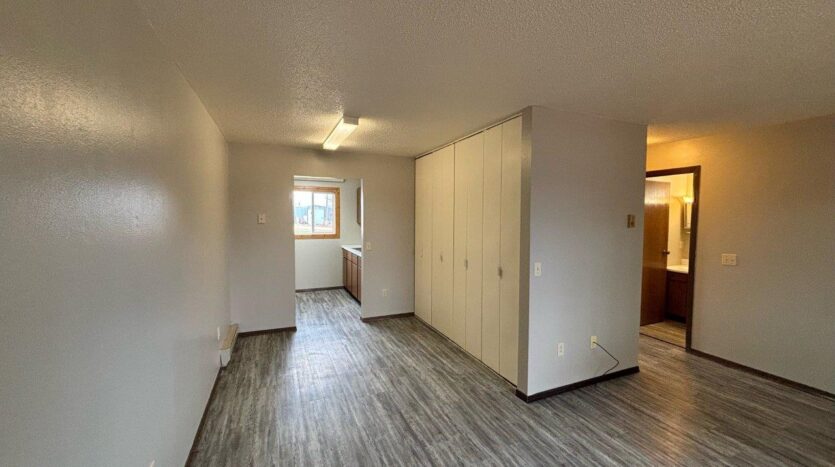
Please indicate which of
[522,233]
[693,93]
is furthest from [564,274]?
[693,93]

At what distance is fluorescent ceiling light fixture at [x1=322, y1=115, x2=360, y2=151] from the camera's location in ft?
9.59

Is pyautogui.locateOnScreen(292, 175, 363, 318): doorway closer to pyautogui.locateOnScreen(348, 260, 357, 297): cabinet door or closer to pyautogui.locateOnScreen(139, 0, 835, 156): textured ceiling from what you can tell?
pyautogui.locateOnScreen(348, 260, 357, 297): cabinet door

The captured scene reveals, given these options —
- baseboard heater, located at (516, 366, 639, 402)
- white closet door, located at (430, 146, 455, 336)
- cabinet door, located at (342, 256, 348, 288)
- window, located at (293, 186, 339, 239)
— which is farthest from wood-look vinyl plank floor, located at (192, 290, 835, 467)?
window, located at (293, 186, 339, 239)

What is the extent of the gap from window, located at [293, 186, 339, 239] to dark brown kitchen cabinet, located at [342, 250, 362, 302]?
60 cm

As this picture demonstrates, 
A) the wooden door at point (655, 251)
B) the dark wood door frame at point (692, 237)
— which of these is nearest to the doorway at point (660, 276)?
the wooden door at point (655, 251)

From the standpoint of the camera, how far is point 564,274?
288 centimetres

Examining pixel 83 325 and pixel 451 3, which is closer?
pixel 83 325

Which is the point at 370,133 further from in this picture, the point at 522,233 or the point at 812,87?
the point at 812,87

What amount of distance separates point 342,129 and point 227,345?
2.43 m

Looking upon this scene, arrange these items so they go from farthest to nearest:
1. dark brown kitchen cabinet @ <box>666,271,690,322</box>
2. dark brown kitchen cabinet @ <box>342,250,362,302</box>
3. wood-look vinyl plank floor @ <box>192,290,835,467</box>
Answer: dark brown kitchen cabinet @ <box>342,250,362,302</box>
dark brown kitchen cabinet @ <box>666,271,690,322</box>
wood-look vinyl plank floor @ <box>192,290,835,467</box>

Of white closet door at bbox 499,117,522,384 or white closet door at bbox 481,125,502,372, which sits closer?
white closet door at bbox 499,117,522,384

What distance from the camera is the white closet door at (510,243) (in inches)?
114

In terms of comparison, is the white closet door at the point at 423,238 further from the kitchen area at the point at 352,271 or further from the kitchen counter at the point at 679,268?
the kitchen counter at the point at 679,268

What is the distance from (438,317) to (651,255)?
10.0 ft
